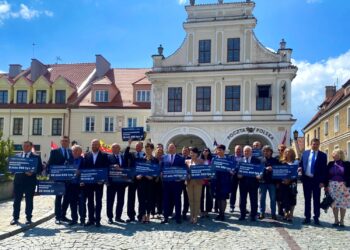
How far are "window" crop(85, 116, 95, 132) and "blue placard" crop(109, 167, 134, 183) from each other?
2750 centimetres

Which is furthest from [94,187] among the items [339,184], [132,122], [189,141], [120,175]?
[132,122]

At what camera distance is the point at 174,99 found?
31.2m

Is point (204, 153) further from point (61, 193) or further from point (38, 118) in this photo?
point (38, 118)

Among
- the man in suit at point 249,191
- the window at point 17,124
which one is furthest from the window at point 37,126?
the man in suit at point 249,191

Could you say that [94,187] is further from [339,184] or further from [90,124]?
[90,124]

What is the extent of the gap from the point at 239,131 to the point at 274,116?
2.57 metres

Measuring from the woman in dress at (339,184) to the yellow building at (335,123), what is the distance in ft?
67.5

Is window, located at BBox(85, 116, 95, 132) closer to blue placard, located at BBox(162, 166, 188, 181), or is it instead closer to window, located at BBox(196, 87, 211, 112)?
window, located at BBox(196, 87, 211, 112)

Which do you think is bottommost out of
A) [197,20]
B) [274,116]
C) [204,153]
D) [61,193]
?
[61,193]

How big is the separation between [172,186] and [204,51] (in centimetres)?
2158

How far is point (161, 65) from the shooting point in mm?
31672

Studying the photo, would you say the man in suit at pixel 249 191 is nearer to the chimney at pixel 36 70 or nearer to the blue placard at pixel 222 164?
the blue placard at pixel 222 164

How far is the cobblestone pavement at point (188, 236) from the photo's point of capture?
8305 mm

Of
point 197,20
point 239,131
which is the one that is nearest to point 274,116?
point 239,131
